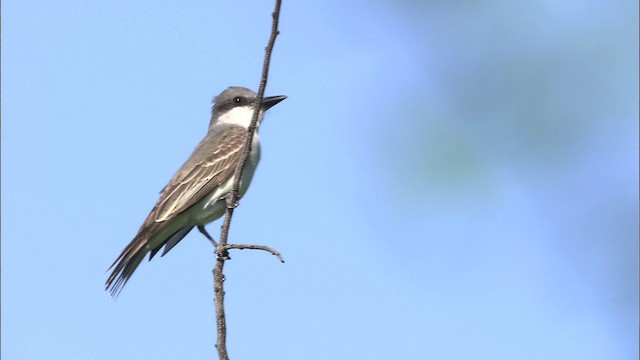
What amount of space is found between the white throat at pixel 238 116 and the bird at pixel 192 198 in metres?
0.56

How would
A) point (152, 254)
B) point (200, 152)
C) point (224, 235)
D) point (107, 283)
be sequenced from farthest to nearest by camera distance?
point (200, 152), point (152, 254), point (107, 283), point (224, 235)

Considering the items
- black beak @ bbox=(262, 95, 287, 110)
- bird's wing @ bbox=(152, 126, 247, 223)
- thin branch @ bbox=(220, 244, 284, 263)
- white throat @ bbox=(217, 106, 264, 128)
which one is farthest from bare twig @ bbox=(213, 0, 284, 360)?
white throat @ bbox=(217, 106, 264, 128)

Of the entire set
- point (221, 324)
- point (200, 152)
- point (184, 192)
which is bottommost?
point (221, 324)

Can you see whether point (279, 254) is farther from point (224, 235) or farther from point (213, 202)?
point (213, 202)

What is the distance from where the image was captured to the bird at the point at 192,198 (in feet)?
21.6

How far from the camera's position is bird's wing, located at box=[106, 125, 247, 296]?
6.52 meters

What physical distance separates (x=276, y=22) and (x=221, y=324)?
1.42 metres

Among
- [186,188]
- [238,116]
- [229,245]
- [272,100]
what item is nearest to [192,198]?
[186,188]

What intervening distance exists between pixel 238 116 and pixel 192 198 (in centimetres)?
182

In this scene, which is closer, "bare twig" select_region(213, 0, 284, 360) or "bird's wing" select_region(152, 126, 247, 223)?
"bare twig" select_region(213, 0, 284, 360)

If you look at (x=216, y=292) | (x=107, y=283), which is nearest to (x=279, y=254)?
(x=216, y=292)

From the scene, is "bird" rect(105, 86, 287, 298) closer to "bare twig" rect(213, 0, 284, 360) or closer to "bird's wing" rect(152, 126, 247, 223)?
"bird's wing" rect(152, 126, 247, 223)

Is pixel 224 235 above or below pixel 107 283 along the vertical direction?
below

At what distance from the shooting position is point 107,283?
632 cm
